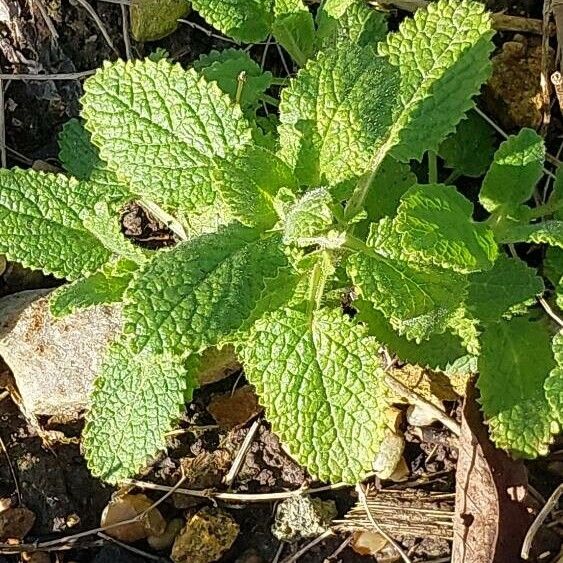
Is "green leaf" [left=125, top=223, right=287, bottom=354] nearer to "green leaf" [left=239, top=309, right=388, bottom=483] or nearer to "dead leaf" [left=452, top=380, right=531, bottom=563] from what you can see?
"green leaf" [left=239, top=309, right=388, bottom=483]

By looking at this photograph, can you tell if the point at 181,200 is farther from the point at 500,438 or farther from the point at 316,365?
the point at 500,438

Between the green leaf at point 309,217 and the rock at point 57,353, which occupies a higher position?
the green leaf at point 309,217

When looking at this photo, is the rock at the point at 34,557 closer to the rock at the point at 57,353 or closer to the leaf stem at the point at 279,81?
the rock at the point at 57,353

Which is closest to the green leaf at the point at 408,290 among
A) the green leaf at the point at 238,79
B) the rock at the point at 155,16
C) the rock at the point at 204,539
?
the green leaf at the point at 238,79

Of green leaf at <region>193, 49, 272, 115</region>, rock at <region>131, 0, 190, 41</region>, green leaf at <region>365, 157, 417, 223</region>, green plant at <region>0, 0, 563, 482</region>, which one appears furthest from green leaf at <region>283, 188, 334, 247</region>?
rock at <region>131, 0, 190, 41</region>

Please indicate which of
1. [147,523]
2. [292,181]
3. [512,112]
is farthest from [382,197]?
[147,523]

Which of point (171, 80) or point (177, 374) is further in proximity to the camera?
point (177, 374)
